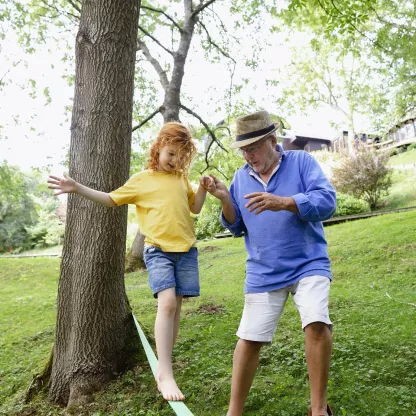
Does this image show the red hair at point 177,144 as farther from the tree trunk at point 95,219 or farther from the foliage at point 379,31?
the foliage at point 379,31

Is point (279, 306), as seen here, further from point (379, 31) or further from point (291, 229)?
point (379, 31)

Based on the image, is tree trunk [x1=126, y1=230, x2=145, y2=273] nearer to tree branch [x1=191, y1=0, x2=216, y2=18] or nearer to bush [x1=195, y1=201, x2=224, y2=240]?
tree branch [x1=191, y1=0, x2=216, y2=18]

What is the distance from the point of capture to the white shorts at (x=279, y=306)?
2340 mm

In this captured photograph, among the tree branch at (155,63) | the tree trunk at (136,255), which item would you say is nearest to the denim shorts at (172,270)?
the tree trunk at (136,255)

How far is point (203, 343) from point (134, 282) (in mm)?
6166

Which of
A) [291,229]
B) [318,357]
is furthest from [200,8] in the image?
[318,357]

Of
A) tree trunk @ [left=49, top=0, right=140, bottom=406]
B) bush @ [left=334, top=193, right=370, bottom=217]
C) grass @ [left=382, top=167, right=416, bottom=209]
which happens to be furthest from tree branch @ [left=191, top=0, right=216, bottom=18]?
grass @ [left=382, top=167, right=416, bottom=209]

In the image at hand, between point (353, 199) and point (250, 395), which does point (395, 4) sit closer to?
point (353, 199)

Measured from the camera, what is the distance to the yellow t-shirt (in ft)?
9.87

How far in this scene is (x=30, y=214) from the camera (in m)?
29.8

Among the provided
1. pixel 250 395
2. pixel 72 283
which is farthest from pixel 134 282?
pixel 250 395

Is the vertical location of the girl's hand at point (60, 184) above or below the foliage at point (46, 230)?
above

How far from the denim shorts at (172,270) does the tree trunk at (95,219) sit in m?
0.72

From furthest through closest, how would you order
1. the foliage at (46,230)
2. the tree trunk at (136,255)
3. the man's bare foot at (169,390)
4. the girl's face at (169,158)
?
the foliage at (46,230) → the tree trunk at (136,255) → the girl's face at (169,158) → the man's bare foot at (169,390)
